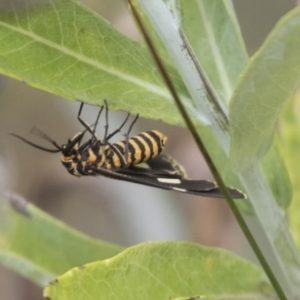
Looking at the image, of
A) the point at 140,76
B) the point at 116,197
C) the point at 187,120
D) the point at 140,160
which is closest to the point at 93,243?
the point at 140,160

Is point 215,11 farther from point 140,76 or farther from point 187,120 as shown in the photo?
point 187,120

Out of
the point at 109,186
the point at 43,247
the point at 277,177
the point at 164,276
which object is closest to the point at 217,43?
the point at 277,177

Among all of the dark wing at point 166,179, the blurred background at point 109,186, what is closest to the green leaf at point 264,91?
the dark wing at point 166,179

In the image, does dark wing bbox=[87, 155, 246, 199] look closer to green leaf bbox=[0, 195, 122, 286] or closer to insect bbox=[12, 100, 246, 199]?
insect bbox=[12, 100, 246, 199]

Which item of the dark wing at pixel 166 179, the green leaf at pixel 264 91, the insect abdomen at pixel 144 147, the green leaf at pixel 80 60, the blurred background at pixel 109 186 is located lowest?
the blurred background at pixel 109 186

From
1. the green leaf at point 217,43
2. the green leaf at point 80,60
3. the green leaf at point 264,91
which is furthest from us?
the green leaf at point 217,43

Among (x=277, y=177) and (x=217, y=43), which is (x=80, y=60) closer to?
(x=217, y=43)

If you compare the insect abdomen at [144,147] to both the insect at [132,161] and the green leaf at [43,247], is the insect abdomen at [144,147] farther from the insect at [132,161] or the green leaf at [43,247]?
the green leaf at [43,247]

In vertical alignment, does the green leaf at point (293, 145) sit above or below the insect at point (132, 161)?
below
